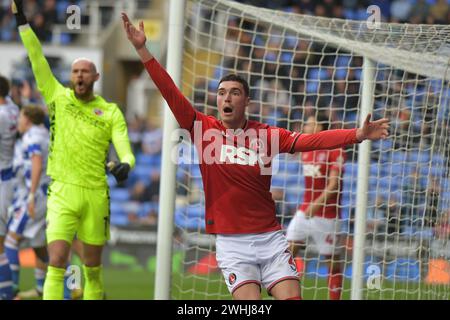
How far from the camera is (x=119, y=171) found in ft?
A: 22.1

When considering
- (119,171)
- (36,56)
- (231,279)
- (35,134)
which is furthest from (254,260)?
(35,134)

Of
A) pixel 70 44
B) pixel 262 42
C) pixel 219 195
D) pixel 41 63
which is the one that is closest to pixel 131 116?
pixel 70 44

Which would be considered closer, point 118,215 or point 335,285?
point 335,285

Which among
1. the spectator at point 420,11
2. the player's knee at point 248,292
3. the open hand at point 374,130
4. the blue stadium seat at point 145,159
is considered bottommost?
the blue stadium seat at point 145,159

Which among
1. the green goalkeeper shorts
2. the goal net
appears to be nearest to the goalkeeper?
the green goalkeeper shorts

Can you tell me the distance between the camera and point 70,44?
20531 mm

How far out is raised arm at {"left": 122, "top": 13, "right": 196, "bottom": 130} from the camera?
18.5 feet

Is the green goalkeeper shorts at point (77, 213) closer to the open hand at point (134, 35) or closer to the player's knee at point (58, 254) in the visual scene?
the player's knee at point (58, 254)

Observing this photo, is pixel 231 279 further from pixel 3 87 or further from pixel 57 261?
pixel 3 87

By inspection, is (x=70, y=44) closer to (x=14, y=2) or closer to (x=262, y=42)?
(x=262, y=42)

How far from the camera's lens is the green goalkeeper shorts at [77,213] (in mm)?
7430

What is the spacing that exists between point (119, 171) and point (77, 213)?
0.99 metres

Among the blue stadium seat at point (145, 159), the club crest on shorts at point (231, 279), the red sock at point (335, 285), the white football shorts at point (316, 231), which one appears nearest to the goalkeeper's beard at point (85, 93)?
the club crest on shorts at point (231, 279)
